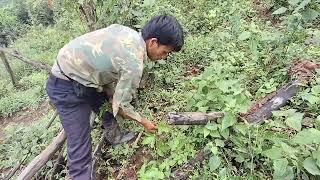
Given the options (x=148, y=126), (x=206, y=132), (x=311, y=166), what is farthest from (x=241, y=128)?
(x=148, y=126)

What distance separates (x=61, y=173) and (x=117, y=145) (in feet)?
2.42

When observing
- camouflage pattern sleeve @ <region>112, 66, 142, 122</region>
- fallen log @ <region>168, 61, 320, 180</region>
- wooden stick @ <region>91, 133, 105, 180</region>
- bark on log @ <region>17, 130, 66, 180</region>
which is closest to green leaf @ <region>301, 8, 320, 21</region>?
fallen log @ <region>168, 61, 320, 180</region>

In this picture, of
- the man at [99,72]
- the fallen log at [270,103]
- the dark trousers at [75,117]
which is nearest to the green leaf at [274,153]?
the fallen log at [270,103]

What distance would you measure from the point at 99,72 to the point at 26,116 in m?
5.82

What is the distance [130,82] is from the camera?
10.4 feet

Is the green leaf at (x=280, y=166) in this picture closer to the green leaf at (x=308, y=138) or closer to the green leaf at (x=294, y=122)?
the green leaf at (x=308, y=138)

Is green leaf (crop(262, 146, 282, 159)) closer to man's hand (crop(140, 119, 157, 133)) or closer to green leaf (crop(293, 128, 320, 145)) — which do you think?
green leaf (crop(293, 128, 320, 145))

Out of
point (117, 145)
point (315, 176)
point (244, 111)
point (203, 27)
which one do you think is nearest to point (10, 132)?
point (117, 145)

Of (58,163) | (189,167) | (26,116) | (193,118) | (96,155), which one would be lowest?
(26,116)

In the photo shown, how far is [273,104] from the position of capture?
11.8 feet

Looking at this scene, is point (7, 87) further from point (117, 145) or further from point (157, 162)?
point (157, 162)

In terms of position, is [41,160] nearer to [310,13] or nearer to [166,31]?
[166,31]

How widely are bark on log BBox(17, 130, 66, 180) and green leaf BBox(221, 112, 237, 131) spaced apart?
1874 mm

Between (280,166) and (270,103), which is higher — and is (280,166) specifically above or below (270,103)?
above
